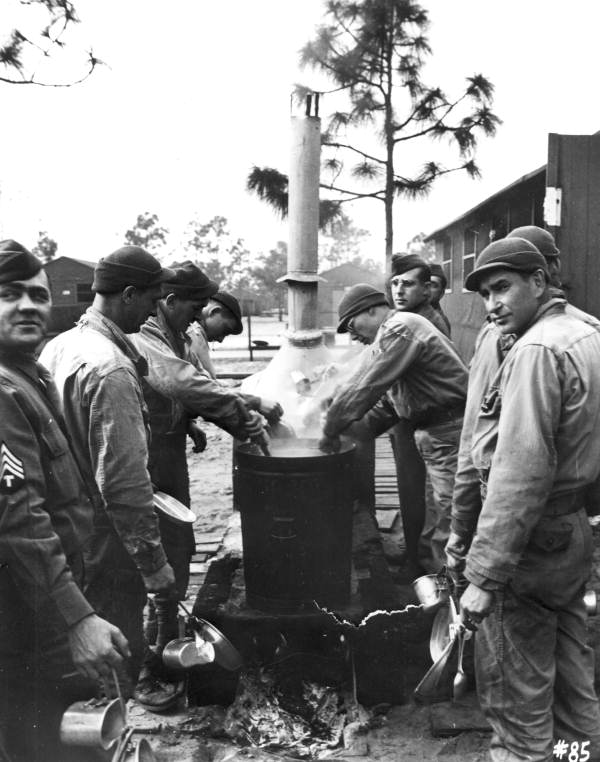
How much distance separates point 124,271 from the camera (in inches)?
Answer: 118

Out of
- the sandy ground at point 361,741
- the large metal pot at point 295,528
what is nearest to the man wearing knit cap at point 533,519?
the sandy ground at point 361,741

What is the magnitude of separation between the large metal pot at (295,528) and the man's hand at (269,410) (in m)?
0.95

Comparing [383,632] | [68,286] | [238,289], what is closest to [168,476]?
[383,632]

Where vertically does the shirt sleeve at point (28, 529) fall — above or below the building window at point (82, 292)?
below

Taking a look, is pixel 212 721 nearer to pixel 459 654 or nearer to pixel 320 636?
pixel 320 636

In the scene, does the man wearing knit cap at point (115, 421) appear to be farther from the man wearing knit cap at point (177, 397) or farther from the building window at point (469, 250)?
the building window at point (469, 250)

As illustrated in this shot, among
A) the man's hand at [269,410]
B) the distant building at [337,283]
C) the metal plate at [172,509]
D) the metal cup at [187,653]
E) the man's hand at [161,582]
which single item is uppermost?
the distant building at [337,283]

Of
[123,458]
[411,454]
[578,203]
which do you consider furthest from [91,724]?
[578,203]

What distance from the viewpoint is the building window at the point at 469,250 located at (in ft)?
48.8

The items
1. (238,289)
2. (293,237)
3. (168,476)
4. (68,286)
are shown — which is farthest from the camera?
(238,289)

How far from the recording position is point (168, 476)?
4.29 m

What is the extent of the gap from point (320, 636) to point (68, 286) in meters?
35.1

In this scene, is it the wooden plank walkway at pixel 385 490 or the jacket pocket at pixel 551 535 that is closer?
the jacket pocket at pixel 551 535

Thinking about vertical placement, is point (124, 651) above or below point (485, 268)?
below
